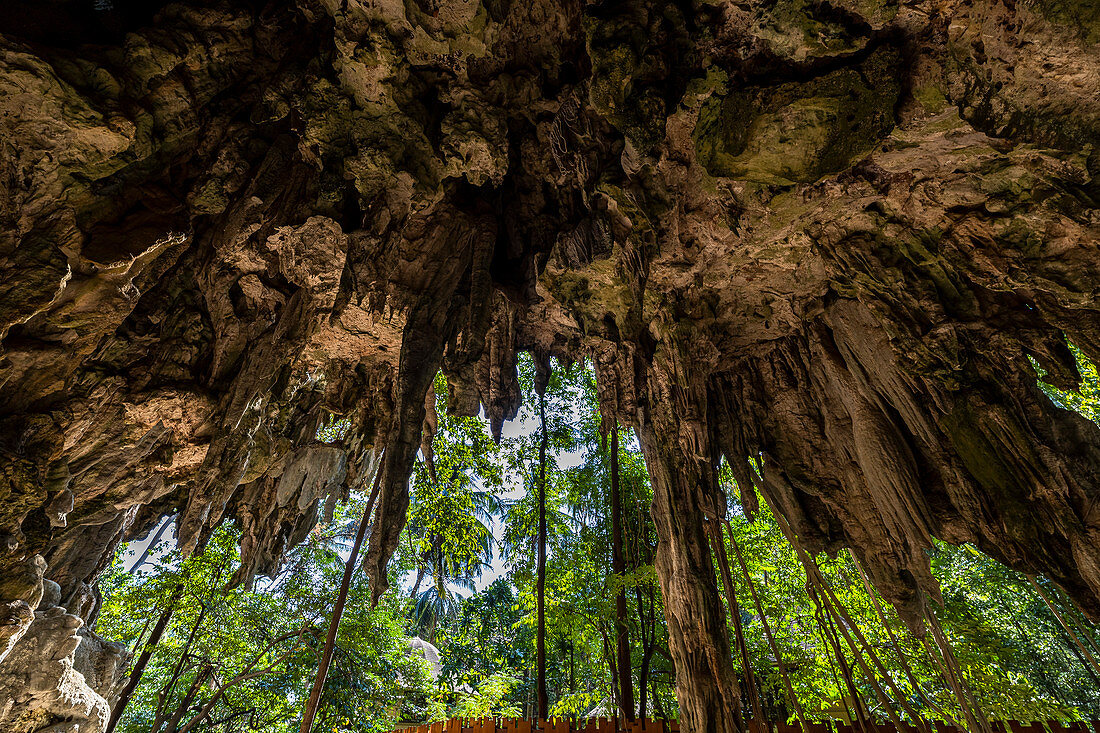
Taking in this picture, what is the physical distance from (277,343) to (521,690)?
1351cm

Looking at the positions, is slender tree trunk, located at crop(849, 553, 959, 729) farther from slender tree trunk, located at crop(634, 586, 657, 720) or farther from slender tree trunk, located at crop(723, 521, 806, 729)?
slender tree trunk, located at crop(634, 586, 657, 720)

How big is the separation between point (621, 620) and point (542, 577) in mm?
1233

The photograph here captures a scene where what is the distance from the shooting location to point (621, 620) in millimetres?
6238


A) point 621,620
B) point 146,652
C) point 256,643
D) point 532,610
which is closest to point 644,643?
point 621,620

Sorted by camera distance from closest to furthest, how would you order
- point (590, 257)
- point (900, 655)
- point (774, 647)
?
point (900, 655), point (774, 647), point (590, 257)

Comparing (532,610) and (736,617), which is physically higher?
(532,610)

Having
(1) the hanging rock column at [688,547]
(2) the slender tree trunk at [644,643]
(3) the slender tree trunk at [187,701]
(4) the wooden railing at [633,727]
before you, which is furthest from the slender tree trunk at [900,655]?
(3) the slender tree trunk at [187,701]

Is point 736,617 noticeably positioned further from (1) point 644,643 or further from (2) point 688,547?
(1) point 644,643

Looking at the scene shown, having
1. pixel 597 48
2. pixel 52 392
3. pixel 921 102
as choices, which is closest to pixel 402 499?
pixel 52 392

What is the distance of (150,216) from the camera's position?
4.16m

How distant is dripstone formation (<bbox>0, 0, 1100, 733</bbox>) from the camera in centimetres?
346

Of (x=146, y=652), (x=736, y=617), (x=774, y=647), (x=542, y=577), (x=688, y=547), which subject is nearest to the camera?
(x=774, y=647)

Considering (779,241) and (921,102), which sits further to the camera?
(779,241)

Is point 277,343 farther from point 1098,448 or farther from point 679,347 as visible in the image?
point 1098,448
